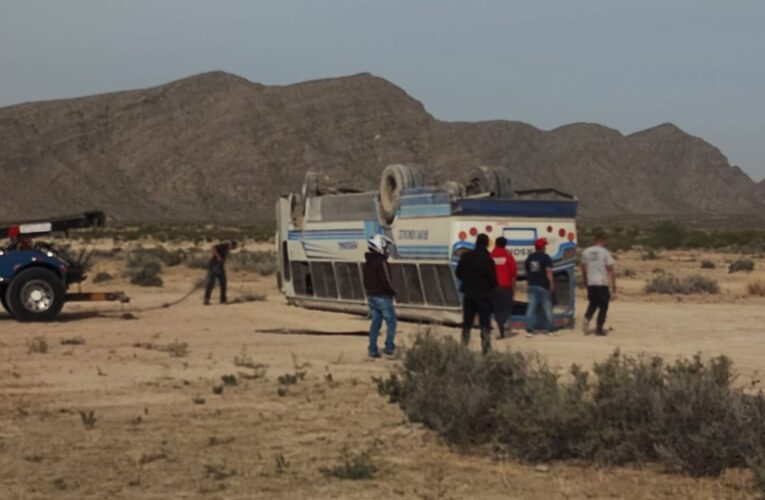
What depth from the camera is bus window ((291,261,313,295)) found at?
26.5 metres

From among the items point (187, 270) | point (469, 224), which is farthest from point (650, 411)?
point (187, 270)

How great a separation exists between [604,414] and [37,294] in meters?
15.7

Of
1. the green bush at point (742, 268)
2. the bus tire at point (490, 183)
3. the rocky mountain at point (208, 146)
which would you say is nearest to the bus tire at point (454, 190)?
the bus tire at point (490, 183)

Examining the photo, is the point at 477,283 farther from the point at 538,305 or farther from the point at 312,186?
the point at 312,186

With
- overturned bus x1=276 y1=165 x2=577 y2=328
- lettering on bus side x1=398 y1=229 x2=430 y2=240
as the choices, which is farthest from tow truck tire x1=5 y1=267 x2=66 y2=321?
lettering on bus side x1=398 y1=229 x2=430 y2=240

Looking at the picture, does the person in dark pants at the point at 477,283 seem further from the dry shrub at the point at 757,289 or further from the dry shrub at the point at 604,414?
the dry shrub at the point at 757,289

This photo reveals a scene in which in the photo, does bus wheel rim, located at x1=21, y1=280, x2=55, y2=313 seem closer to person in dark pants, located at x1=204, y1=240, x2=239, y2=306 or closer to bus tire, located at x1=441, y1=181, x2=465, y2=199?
person in dark pants, located at x1=204, y1=240, x2=239, y2=306

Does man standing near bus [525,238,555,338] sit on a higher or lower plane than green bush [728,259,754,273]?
higher

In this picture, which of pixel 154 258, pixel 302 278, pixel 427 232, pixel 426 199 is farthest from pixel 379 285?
pixel 154 258

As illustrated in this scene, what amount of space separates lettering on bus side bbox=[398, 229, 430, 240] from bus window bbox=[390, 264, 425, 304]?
20.0 inches

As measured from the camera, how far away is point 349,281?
81.1 feet

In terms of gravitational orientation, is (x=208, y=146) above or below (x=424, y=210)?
above

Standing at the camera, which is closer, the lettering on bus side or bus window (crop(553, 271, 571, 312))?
the lettering on bus side

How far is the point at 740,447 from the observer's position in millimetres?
9336
